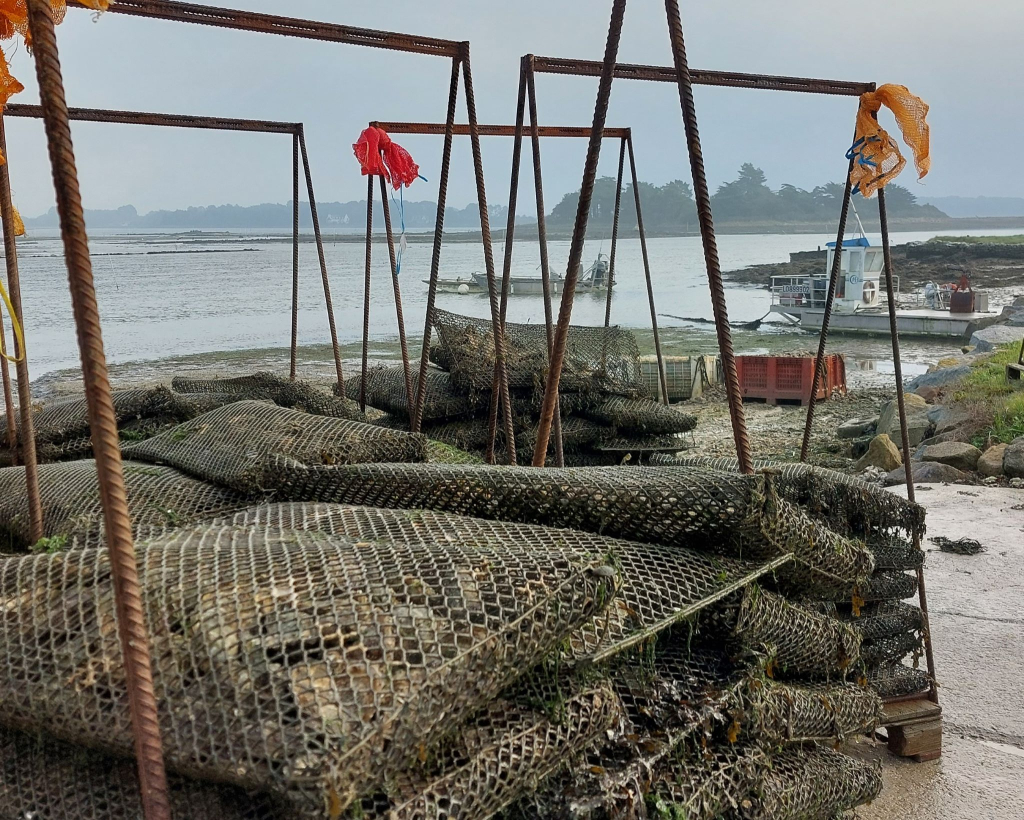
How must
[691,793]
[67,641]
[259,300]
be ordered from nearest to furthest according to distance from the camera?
1. [67,641]
2. [691,793]
3. [259,300]

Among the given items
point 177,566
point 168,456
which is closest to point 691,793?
point 177,566

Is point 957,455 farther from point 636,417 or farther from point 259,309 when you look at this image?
point 259,309

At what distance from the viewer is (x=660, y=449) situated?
6172mm

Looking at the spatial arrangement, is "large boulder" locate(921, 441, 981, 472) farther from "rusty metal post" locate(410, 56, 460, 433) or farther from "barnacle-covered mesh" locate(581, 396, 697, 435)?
"rusty metal post" locate(410, 56, 460, 433)

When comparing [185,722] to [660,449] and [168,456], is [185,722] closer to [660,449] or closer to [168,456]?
[168,456]

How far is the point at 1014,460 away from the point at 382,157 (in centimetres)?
598

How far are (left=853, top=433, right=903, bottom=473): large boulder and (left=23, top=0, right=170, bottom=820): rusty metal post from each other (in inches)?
355

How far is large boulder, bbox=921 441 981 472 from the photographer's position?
8625mm

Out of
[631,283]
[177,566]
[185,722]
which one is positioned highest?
[177,566]

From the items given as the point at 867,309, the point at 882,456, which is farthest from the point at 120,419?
the point at 867,309

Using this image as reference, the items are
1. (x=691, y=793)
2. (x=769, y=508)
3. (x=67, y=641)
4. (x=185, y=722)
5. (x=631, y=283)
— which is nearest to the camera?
(x=185, y=722)

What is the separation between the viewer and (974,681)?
14.0 feet

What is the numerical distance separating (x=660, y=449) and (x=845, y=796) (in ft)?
12.0

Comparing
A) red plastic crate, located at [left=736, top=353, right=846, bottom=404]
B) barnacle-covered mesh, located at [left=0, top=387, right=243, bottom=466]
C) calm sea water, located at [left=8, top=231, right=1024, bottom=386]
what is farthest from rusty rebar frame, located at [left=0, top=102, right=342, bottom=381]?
calm sea water, located at [left=8, top=231, right=1024, bottom=386]
